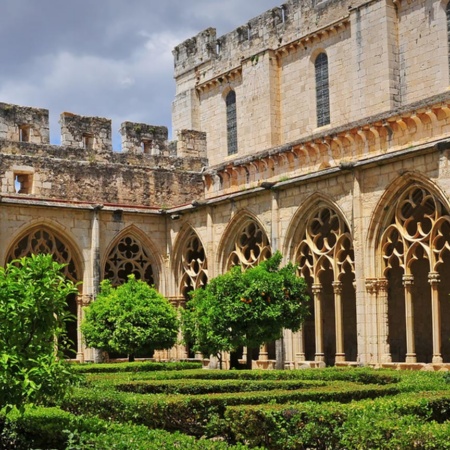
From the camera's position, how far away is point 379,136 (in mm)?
21188

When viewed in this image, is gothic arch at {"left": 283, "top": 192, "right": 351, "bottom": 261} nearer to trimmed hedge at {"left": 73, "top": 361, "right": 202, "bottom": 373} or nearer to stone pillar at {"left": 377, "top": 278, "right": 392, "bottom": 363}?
stone pillar at {"left": 377, "top": 278, "right": 392, "bottom": 363}

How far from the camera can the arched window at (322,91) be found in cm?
2584

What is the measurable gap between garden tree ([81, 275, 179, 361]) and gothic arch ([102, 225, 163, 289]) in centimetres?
350

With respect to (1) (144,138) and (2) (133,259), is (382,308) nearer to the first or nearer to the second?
(2) (133,259)

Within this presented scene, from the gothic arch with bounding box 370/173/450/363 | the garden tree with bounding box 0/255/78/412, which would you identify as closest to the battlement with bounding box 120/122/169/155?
the gothic arch with bounding box 370/173/450/363

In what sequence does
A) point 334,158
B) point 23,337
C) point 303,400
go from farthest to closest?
point 334,158
point 303,400
point 23,337

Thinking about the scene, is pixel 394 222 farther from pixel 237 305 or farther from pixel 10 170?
pixel 10 170

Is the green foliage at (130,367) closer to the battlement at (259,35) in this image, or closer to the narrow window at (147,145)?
the narrow window at (147,145)

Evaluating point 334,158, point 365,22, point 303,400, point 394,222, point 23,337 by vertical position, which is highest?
point 365,22

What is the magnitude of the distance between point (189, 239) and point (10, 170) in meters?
5.01

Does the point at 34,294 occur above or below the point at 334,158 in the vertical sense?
below

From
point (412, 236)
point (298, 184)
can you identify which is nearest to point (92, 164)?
point (298, 184)

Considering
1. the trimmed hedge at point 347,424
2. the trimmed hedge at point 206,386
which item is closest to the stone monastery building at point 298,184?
the trimmed hedge at point 206,386

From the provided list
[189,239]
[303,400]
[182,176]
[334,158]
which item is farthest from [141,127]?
[303,400]
